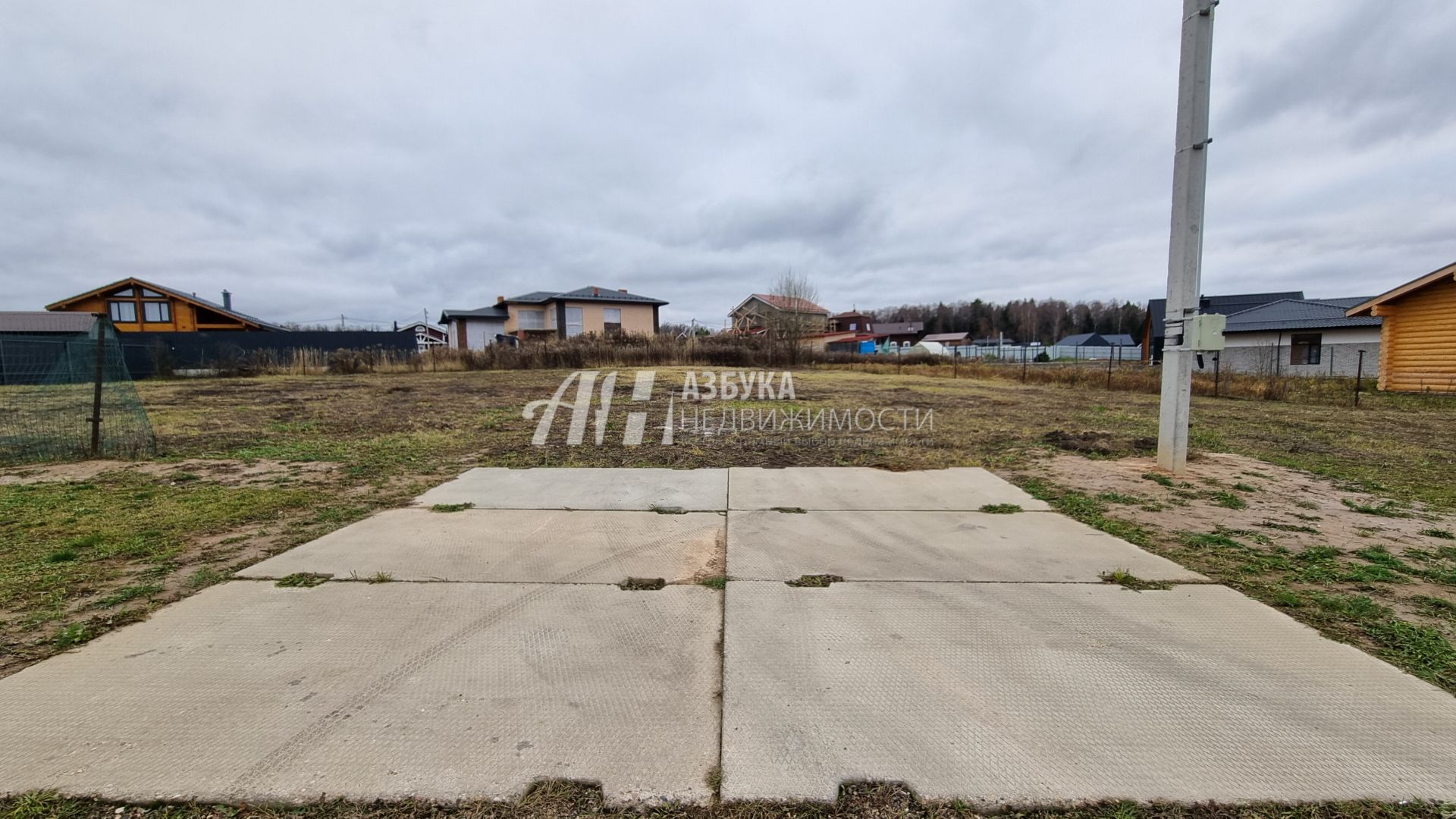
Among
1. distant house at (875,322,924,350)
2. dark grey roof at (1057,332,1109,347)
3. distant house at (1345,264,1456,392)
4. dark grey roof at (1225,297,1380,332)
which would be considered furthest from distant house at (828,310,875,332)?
distant house at (1345,264,1456,392)

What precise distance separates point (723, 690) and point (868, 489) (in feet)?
10.8

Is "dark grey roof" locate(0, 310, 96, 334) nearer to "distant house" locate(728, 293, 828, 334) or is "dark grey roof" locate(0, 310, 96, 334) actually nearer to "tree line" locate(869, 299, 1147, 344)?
"distant house" locate(728, 293, 828, 334)

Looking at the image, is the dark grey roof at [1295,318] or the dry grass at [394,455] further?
the dark grey roof at [1295,318]

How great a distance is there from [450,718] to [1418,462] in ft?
→ 30.9

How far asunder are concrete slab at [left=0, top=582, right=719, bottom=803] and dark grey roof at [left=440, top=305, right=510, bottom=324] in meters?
42.2

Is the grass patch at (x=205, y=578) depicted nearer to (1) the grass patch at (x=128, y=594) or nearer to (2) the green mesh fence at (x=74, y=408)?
(1) the grass patch at (x=128, y=594)

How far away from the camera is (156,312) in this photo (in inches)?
1223

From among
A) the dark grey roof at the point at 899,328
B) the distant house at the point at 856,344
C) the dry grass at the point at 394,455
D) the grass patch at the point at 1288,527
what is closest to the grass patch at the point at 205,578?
the dry grass at the point at 394,455

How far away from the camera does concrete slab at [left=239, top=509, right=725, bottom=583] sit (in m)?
3.11

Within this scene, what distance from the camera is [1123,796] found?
1.56 meters

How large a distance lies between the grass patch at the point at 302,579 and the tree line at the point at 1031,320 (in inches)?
3478

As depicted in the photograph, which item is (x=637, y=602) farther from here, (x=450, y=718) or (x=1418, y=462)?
(x=1418, y=462)

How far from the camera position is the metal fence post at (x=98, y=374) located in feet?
19.5

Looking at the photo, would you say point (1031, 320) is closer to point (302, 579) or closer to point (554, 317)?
point (554, 317)
